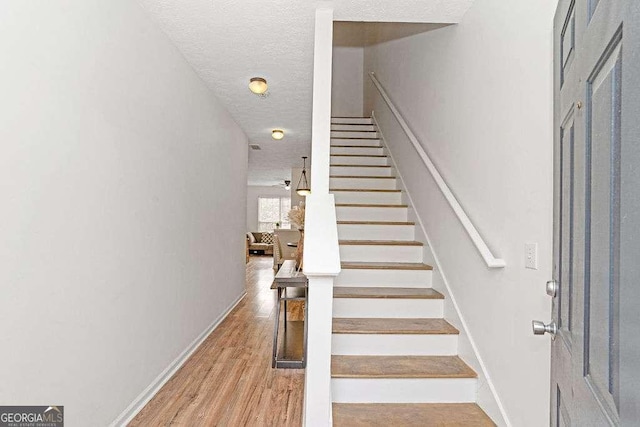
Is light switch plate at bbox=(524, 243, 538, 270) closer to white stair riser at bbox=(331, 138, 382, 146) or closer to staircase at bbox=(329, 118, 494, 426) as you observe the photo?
staircase at bbox=(329, 118, 494, 426)

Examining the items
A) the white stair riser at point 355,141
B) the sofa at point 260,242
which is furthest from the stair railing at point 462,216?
the sofa at point 260,242

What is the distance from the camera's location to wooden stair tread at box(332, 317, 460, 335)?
2588 mm

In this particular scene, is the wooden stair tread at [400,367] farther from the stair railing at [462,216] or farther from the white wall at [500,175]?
the stair railing at [462,216]

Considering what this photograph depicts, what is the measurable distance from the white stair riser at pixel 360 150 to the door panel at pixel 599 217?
4186 millimetres

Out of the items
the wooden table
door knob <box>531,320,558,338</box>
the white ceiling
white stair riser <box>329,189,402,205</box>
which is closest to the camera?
door knob <box>531,320,558,338</box>

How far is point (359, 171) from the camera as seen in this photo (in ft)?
15.6

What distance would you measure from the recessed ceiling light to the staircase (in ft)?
4.13

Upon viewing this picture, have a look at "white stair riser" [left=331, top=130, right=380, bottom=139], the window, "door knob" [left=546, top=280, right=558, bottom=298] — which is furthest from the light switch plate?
the window

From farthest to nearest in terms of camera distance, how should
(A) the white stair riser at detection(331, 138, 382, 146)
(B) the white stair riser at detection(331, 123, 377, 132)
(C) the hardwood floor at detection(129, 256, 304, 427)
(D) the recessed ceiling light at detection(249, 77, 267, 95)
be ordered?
(B) the white stair riser at detection(331, 123, 377, 132), (A) the white stair riser at detection(331, 138, 382, 146), (D) the recessed ceiling light at detection(249, 77, 267, 95), (C) the hardwood floor at detection(129, 256, 304, 427)

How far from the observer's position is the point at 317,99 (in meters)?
2.58

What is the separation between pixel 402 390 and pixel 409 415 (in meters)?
0.15

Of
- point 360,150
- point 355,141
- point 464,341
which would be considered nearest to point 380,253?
point 464,341

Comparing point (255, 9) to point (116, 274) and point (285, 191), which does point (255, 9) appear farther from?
point (285, 191)

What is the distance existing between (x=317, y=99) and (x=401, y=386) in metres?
1.78
